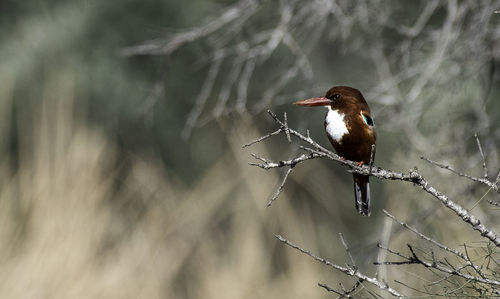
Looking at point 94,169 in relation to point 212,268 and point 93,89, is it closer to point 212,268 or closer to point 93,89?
point 212,268

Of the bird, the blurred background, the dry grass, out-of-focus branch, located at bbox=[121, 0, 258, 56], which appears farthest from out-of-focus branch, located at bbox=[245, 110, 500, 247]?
the dry grass

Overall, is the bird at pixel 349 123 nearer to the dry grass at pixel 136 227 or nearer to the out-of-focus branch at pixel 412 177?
the out-of-focus branch at pixel 412 177

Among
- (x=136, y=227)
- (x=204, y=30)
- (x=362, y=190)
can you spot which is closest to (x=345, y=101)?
(x=362, y=190)

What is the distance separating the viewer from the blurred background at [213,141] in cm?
410

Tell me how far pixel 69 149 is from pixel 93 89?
8.77 feet

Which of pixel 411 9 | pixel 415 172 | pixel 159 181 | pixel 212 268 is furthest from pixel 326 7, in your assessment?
pixel 411 9

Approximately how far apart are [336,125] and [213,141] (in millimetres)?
5184

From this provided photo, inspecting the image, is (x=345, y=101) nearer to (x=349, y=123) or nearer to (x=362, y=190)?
(x=349, y=123)

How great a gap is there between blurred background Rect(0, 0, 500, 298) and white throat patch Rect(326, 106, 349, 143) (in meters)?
0.19

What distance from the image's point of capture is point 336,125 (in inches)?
119

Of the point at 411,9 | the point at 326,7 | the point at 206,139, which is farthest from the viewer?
the point at 206,139

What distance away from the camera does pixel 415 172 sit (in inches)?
84.5

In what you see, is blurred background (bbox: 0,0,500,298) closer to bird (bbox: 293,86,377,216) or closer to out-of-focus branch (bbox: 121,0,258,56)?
out-of-focus branch (bbox: 121,0,258,56)

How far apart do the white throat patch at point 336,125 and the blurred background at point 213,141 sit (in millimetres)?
188
